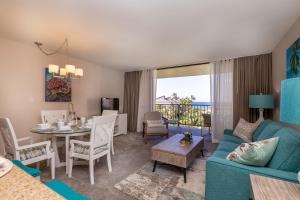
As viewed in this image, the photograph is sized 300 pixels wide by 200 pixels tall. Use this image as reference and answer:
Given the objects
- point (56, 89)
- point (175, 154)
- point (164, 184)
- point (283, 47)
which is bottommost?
point (164, 184)

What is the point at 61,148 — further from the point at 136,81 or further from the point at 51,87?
the point at 136,81

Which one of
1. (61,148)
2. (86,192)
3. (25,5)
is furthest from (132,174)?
(25,5)

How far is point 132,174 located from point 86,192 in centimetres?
69

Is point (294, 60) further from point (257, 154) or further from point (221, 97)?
point (221, 97)

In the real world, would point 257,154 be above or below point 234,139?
above

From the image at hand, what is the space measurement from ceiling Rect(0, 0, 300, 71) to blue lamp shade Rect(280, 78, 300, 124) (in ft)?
4.44

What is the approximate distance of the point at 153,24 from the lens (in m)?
2.22

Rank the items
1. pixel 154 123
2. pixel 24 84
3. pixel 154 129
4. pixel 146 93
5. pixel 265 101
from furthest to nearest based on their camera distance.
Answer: pixel 146 93, pixel 154 123, pixel 154 129, pixel 24 84, pixel 265 101

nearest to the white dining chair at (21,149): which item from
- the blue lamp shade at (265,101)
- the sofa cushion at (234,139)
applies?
the sofa cushion at (234,139)

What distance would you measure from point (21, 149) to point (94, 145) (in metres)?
0.88

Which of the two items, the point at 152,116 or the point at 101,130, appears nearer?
the point at 101,130

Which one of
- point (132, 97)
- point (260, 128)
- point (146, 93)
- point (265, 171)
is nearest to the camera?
point (265, 171)

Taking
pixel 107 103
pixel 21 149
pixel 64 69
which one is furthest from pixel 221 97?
pixel 21 149

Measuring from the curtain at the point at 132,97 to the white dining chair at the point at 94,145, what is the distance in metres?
3.20
